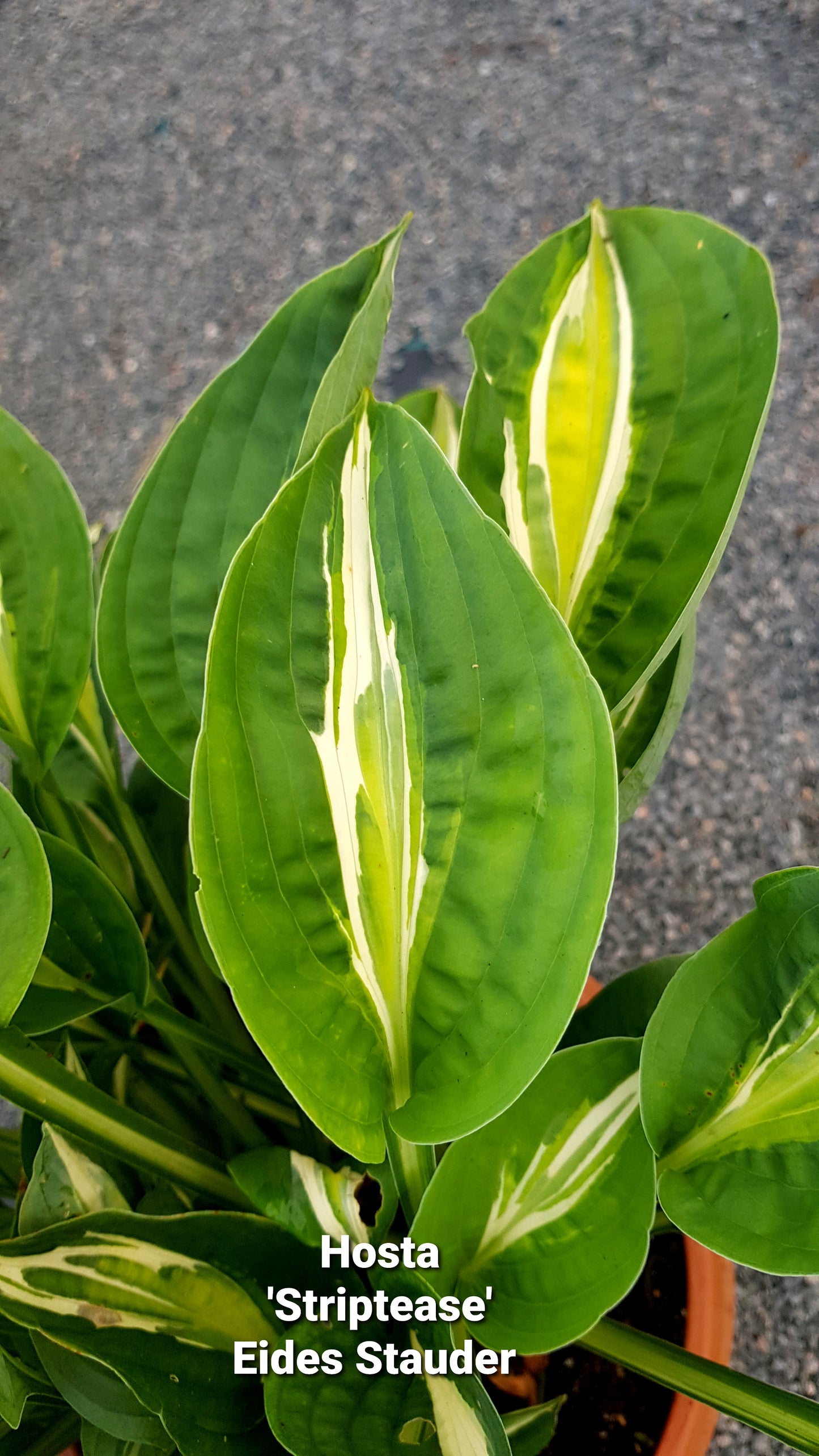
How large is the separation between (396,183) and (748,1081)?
103cm

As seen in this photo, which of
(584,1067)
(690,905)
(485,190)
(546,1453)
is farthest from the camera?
(485,190)

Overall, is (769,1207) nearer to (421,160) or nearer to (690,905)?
(690,905)

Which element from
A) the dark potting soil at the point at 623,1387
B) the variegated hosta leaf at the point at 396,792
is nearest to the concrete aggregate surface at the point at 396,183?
the dark potting soil at the point at 623,1387

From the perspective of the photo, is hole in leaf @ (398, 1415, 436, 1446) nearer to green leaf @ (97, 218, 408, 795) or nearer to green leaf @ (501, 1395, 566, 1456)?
green leaf @ (501, 1395, 566, 1456)

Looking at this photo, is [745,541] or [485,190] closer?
[745,541]

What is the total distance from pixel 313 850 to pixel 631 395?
0.25 metres

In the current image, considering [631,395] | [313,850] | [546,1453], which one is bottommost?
[546,1453]

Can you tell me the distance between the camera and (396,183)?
1142 mm

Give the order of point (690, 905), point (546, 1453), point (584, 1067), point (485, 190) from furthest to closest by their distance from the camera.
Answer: point (485, 190) → point (690, 905) → point (546, 1453) → point (584, 1067)

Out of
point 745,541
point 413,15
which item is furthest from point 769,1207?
point 413,15

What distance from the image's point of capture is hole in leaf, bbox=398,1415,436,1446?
420mm

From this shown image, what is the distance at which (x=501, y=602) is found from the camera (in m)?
0.33

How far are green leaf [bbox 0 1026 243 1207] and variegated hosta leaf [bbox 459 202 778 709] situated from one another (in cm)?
29

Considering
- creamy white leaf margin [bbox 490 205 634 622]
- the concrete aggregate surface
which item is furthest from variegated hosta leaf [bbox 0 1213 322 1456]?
the concrete aggregate surface
